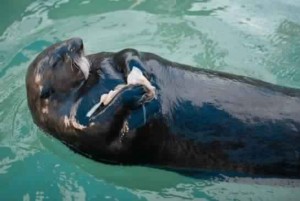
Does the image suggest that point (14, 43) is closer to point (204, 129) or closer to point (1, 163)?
point (1, 163)

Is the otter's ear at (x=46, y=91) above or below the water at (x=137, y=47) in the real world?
above

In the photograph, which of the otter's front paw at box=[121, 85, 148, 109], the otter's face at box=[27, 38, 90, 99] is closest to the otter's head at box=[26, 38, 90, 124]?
the otter's face at box=[27, 38, 90, 99]

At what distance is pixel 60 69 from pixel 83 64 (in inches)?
6.4

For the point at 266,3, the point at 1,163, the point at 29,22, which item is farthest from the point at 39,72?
the point at 266,3

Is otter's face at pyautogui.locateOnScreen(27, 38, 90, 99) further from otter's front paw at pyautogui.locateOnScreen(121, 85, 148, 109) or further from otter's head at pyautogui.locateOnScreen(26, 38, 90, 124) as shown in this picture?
otter's front paw at pyautogui.locateOnScreen(121, 85, 148, 109)

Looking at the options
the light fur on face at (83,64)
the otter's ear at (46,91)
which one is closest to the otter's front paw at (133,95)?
the light fur on face at (83,64)

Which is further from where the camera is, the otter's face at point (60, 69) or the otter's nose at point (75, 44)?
the otter's nose at point (75, 44)

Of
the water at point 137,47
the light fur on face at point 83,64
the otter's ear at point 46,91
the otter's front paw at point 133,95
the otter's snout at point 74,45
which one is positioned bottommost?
the water at point 137,47

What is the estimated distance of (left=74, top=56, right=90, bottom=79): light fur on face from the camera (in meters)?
3.97

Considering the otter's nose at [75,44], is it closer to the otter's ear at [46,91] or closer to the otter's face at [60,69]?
the otter's face at [60,69]

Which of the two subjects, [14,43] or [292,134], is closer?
[292,134]

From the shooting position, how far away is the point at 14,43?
224 inches

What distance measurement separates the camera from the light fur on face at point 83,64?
3.97 m

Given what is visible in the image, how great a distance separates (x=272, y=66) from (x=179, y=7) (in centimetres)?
134
